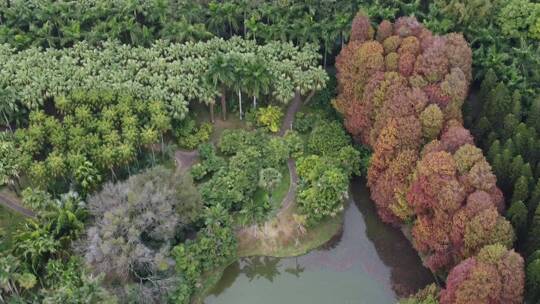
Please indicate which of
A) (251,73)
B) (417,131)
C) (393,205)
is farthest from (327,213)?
(251,73)

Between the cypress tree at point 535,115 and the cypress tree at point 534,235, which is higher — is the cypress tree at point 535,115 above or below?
above

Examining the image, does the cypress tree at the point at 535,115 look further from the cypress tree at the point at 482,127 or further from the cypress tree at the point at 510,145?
the cypress tree at the point at 510,145

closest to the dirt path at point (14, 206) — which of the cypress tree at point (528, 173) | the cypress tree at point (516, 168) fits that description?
the cypress tree at point (516, 168)

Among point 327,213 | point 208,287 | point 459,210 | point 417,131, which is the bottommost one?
point 208,287

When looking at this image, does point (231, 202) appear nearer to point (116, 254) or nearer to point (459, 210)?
Result: point (116, 254)

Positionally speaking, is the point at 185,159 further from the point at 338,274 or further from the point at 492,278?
the point at 492,278

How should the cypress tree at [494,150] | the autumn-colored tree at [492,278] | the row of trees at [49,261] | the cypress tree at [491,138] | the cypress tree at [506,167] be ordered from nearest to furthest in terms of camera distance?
the autumn-colored tree at [492,278], the row of trees at [49,261], the cypress tree at [506,167], the cypress tree at [494,150], the cypress tree at [491,138]
